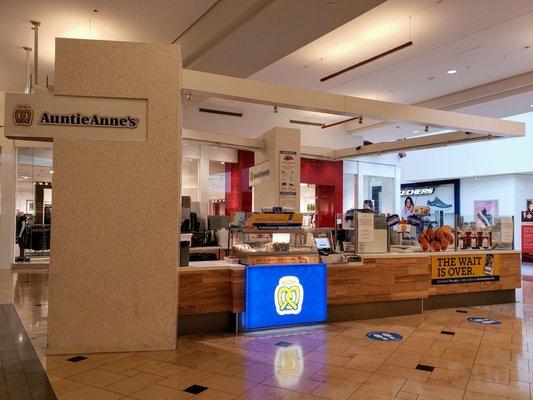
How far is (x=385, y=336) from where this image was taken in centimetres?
497

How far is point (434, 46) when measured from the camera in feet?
25.6

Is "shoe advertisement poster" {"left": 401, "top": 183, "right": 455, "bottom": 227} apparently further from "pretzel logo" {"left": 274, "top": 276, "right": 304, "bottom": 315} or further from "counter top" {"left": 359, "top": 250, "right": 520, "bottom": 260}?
"pretzel logo" {"left": 274, "top": 276, "right": 304, "bottom": 315}

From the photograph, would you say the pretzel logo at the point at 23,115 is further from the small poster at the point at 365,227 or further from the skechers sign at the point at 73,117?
the small poster at the point at 365,227

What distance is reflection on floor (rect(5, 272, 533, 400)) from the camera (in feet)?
11.0

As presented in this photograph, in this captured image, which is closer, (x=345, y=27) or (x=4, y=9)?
(x=4, y=9)

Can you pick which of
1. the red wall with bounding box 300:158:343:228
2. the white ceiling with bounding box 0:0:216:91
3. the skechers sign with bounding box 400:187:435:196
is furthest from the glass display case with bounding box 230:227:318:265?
the skechers sign with bounding box 400:187:435:196

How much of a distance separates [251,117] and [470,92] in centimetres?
585

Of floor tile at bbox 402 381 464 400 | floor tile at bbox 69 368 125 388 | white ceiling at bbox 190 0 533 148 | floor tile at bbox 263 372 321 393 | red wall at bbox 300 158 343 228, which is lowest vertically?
floor tile at bbox 402 381 464 400

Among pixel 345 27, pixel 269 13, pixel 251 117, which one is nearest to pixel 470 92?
pixel 345 27

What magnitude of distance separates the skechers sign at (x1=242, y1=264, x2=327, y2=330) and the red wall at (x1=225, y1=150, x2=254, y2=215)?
292 inches

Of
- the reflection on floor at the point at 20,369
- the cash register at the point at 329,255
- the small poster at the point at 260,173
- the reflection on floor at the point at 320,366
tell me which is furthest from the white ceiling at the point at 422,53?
the reflection on floor at the point at 20,369

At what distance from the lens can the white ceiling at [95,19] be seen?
20.3 feet

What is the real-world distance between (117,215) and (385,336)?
10.8ft

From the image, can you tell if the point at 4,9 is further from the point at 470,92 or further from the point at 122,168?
the point at 470,92
